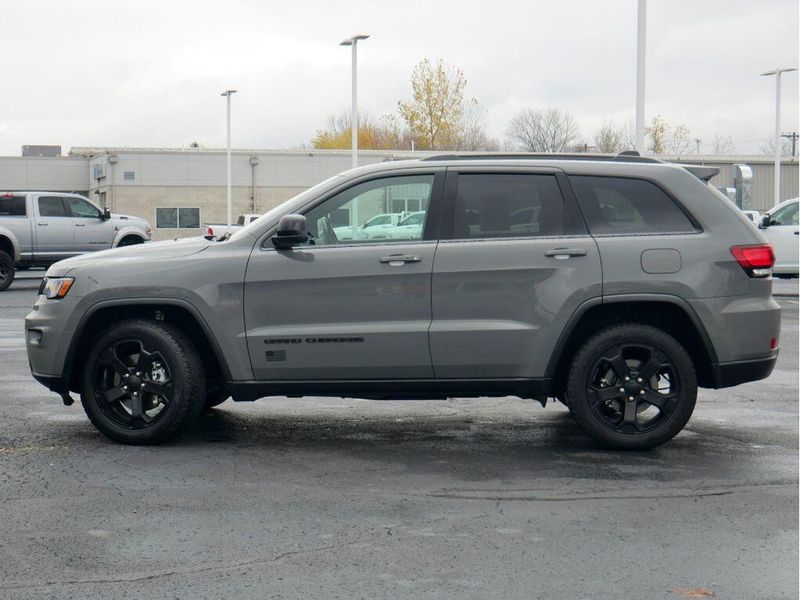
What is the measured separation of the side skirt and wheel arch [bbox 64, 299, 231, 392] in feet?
0.79

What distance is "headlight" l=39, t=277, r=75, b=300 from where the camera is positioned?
7324 mm

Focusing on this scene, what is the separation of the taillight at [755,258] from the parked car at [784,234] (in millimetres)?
14810

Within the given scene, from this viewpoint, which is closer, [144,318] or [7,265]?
[144,318]

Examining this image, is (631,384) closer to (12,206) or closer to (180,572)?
(180,572)

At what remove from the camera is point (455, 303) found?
6.98 m

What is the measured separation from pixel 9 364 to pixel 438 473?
6540 millimetres

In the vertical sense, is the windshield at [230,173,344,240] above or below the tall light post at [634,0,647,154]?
below

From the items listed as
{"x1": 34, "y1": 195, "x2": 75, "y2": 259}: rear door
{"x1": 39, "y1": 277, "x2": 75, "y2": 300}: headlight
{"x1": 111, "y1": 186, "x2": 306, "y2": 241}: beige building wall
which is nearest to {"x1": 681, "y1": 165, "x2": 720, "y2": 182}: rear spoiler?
{"x1": 39, "y1": 277, "x2": 75, "y2": 300}: headlight

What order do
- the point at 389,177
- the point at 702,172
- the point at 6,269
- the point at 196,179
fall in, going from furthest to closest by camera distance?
the point at 196,179
the point at 6,269
the point at 702,172
the point at 389,177

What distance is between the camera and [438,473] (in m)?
6.57

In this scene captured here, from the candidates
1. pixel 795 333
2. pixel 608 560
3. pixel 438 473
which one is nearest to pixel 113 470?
pixel 438 473

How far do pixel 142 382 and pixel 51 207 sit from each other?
65.7 feet

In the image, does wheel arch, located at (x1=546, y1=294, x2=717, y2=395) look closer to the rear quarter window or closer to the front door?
the rear quarter window

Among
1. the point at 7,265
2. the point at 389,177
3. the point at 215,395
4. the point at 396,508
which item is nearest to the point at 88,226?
the point at 7,265
